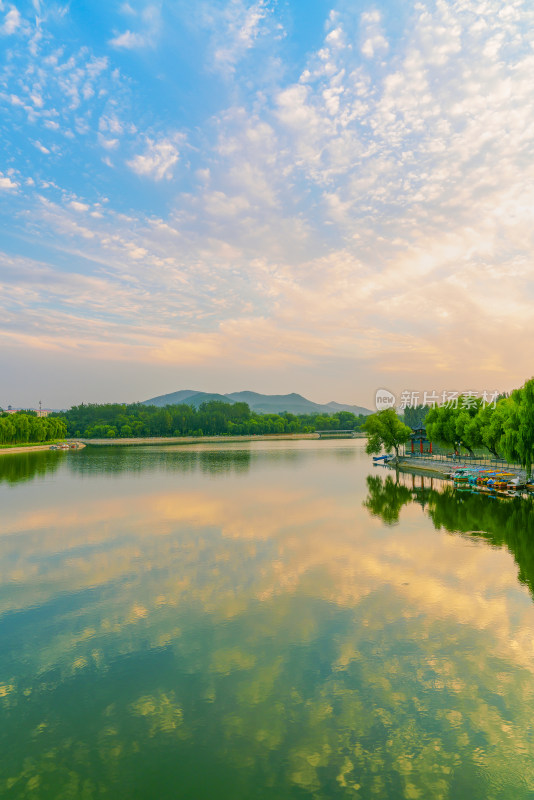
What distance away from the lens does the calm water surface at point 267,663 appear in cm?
871

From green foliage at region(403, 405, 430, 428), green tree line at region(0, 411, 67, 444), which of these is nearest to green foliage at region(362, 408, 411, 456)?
green tree line at region(0, 411, 67, 444)

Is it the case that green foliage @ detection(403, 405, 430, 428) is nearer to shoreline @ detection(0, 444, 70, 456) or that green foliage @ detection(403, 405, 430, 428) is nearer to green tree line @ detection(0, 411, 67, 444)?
green tree line @ detection(0, 411, 67, 444)

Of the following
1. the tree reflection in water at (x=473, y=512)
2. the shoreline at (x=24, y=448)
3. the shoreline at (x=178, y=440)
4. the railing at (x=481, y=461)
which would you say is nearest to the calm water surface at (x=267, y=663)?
the tree reflection in water at (x=473, y=512)

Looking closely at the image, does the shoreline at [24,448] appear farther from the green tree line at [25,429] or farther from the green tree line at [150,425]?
the green tree line at [150,425]

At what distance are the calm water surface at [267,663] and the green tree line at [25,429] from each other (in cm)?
9092

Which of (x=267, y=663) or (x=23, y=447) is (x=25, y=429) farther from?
(x=267, y=663)

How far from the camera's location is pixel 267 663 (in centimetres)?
1252

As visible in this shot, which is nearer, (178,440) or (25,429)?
(25,429)

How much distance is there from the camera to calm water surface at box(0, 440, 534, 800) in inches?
343

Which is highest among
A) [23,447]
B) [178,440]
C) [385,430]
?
[385,430]

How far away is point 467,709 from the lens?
34.6 ft

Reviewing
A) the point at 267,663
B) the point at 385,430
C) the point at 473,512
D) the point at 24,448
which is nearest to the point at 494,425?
the point at 385,430

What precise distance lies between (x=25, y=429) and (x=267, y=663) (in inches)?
4622

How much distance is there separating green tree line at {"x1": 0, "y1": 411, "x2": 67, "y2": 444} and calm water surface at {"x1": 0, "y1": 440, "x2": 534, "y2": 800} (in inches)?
3580
